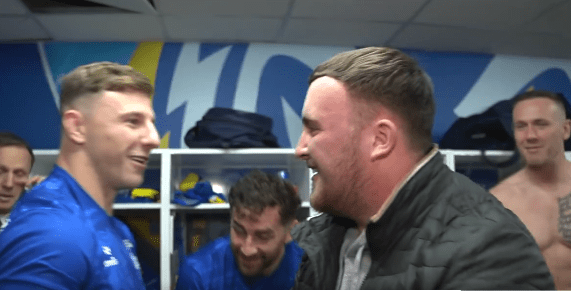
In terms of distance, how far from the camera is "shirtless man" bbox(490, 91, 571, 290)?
168 centimetres

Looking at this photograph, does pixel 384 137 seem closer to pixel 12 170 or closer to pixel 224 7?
pixel 12 170

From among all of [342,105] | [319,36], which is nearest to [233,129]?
[319,36]

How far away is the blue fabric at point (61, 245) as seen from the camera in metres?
0.55

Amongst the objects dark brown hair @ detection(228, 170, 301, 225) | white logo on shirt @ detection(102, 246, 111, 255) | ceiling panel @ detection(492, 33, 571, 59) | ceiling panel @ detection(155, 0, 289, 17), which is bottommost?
white logo on shirt @ detection(102, 246, 111, 255)

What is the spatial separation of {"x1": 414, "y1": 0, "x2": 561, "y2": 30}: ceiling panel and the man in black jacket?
164cm

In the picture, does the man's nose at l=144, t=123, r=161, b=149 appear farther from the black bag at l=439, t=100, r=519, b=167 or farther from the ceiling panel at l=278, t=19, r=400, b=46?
the black bag at l=439, t=100, r=519, b=167

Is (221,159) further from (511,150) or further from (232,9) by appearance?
(511,150)

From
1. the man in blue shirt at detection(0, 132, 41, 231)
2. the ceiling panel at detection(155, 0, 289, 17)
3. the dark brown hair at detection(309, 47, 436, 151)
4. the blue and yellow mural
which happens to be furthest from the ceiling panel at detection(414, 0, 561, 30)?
the man in blue shirt at detection(0, 132, 41, 231)

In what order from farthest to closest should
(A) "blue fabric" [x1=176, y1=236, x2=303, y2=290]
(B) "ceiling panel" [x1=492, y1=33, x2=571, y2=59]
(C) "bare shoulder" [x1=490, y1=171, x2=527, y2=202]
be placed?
(B) "ceiling panel" [x1=492, y1=33, x2=571, y2=59], (C) "bare shoulder" [x1=490, y1=171, x2=527, y2=202], (A) "blue fabric" [x1=176, y1=236, x2=303, y2=290]

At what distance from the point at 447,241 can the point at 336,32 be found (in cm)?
196

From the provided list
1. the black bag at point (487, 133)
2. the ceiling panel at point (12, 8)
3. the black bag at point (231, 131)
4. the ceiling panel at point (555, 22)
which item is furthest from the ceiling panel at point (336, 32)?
the ceiling panel at point (12, 8)

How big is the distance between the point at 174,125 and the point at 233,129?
502mm

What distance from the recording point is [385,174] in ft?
1.99

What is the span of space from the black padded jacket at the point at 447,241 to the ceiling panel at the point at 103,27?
1.94 m
